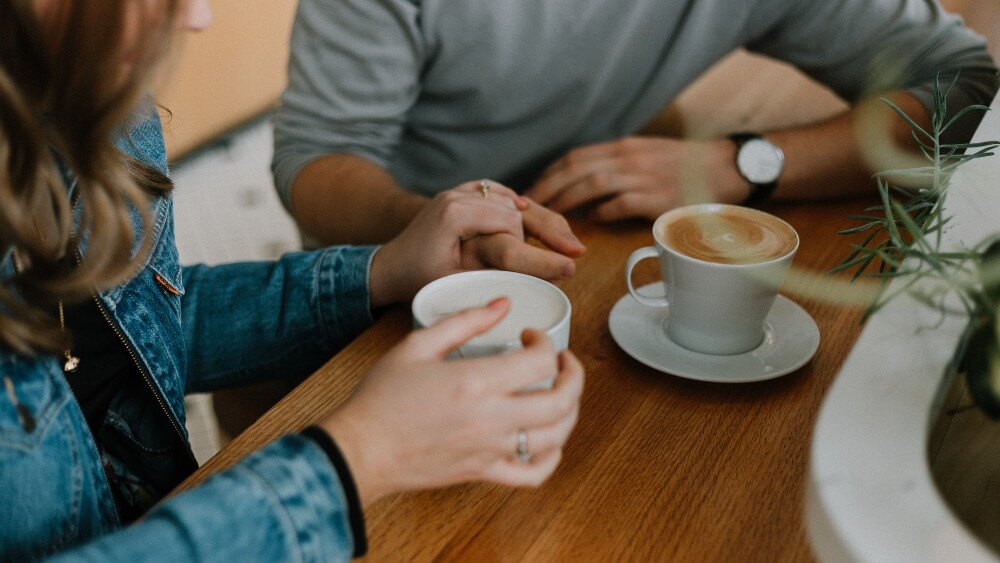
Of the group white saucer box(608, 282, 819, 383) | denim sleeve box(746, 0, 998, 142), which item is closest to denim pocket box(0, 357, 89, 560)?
white saucer box(608, 282, 819, 383)

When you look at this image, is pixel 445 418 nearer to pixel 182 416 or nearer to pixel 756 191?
pixel 182 416

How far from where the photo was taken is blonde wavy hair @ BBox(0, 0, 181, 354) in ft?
1.80

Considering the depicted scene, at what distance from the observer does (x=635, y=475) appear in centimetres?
63

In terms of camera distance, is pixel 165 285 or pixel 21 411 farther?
pixel 165 285

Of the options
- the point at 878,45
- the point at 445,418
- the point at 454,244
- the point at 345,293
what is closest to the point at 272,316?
the point at 345,293

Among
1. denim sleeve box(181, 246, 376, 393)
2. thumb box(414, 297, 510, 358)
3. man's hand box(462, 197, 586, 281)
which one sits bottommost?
denim sleeve box(181, 246, 376, 393)

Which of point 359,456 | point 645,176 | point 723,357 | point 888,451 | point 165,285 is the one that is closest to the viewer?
point 888,451

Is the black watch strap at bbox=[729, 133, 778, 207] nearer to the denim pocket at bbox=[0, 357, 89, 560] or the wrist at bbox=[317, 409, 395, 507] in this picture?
the wrist at bbox=[317, 409, 395, 507]

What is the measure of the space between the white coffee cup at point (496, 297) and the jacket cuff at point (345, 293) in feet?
0.76

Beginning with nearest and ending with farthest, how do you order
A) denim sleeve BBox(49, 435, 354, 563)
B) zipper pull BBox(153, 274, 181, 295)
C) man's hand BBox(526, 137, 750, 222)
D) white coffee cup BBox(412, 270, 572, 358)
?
denim sleeve BBox(49, 435, 354, 563) → white coffee cup BBox(412, 270, 572, 358) → zipper pull BBox(153, 274, 181, 295) → man's hand BBox(526, 137, 750, 222)

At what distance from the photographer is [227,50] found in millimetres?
3631

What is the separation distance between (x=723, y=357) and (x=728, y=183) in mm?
411

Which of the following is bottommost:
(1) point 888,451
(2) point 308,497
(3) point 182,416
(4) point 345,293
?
(3) point 182,416

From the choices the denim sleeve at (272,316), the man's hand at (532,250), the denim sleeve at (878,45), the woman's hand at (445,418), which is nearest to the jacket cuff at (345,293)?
the denim sleeve at (272,316)
